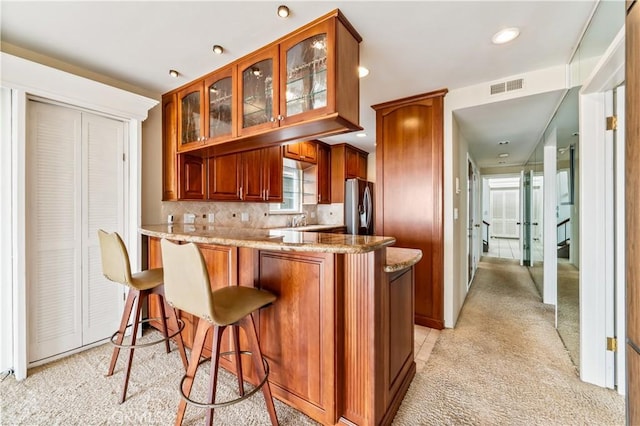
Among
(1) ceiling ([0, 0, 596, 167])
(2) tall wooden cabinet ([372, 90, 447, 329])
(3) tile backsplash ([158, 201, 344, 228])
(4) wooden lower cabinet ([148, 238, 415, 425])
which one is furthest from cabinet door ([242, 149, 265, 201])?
(4) wooden lower cabinet ([148, 238, 415, 425])

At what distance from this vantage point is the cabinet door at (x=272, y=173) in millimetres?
3633

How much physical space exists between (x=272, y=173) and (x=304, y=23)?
2.18m

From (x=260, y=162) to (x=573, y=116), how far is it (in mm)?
3118

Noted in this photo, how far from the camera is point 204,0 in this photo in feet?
5.10

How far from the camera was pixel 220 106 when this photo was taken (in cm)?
236

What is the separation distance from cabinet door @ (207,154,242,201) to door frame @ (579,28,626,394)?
314cm

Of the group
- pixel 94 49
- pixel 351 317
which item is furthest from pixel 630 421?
pixel 94 49

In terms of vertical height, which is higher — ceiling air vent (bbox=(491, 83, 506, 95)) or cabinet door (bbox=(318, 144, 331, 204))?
ceiling air vent (bbox=(491, 83, 506, 95))

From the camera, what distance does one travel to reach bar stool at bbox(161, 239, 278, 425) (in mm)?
1220

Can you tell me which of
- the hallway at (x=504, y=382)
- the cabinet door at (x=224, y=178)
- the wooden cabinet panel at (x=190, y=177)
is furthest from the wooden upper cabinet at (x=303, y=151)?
the hallway at (x=504, y=382)

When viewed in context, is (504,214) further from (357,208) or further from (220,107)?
(220,107)

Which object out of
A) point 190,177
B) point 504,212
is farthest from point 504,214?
point 190,177

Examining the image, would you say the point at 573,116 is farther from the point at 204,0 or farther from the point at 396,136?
the point at 204,0

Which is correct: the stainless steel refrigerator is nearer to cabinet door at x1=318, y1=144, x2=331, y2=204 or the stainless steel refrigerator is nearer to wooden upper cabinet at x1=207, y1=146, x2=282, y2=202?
cabinet door at x1=318, y1=144, x2=331, y2=204
